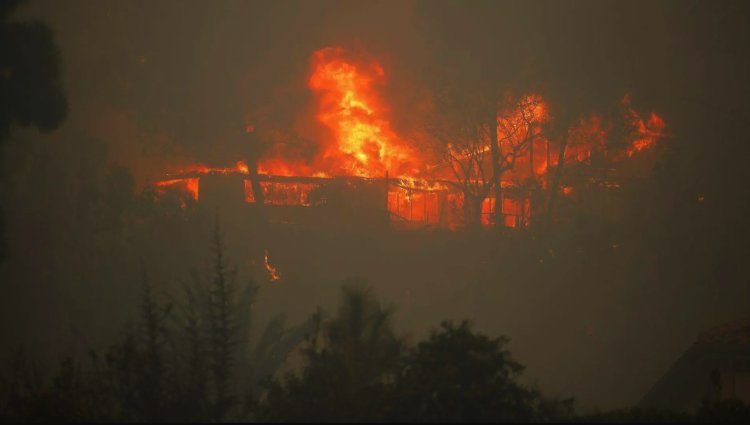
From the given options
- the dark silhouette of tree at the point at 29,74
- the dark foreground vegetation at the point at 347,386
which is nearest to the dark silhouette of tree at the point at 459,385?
the dark foreground vegetation at the point at 347,386

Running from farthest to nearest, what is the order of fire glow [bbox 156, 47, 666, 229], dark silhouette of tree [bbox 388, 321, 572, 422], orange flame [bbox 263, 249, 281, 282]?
1. fire glow [bbox 156, 47, 666, 229]
2. orange flame [bbox 263, 249, 281, 282]
3. dark silhouette of tree [bbox 388, 321, 572, 422]

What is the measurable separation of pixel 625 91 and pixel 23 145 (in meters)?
28.6

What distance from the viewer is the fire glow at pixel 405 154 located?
36.8 metres

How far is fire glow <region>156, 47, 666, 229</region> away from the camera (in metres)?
36.8

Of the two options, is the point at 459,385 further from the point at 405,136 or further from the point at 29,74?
the point at 405,136

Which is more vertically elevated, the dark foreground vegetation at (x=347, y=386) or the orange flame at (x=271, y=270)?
the dark foreground vegetation at (x=347, y=386)

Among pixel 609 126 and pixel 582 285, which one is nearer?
pixel 582 285

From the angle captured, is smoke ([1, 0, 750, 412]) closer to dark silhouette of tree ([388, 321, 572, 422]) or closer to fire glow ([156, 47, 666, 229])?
fire glow ([156, 47, 666, 229])

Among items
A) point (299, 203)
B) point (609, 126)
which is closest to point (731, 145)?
point (609, 126)

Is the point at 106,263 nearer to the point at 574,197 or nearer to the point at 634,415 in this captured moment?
the point at 574,197


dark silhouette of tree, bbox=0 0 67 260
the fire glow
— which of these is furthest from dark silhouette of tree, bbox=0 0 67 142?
the fire glow

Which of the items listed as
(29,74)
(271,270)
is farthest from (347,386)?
(271,270)

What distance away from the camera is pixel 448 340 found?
25.9ft

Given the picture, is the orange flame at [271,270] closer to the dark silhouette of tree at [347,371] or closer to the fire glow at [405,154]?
the fire glow at [405,154]
